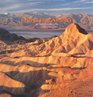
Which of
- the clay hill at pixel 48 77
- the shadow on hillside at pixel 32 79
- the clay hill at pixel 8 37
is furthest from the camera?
the clay hill at pixel 8 37

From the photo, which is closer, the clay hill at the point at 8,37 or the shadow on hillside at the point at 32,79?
the shadow on hillside at the point at 32,79

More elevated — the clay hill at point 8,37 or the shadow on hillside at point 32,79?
the shadow on hillside at point 32,79

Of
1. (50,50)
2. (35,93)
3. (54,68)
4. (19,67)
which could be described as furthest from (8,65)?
(50,50)

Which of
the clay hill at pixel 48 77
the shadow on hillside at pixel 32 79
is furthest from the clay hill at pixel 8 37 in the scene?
the shadow on hillside at pixel 32 79

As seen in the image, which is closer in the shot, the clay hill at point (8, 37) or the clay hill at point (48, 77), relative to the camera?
the clay hill at point (48, 77)

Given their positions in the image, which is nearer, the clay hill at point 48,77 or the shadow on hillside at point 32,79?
the clay hill at point 48,77

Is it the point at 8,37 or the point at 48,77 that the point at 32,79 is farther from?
the point at 8,37

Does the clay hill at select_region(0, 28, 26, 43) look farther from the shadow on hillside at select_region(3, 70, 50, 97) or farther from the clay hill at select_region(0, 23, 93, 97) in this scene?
the shadow on hillside at select_region(3, 70, 50, 97)

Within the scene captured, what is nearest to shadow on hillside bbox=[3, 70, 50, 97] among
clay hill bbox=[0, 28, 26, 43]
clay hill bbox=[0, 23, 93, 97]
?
Answer: clay hill bbox=[0, 23, 93, 97]

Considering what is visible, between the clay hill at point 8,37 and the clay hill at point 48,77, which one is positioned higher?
the clay hill at point 48,77

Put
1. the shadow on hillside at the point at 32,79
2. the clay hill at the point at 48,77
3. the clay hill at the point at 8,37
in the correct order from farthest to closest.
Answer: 1. the clay hill at the point at 8,37
2. the shadow on hillside at the point at 32,79
3. the clay hill at the point at 48,77

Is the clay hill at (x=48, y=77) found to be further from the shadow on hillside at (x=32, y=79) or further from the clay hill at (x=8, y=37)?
the clay hill at (x=8, y=37)
